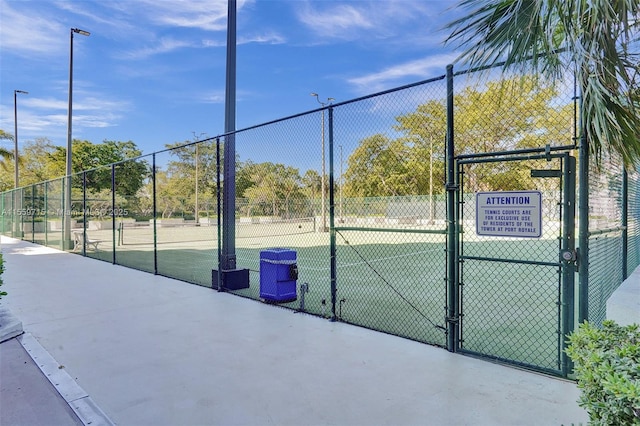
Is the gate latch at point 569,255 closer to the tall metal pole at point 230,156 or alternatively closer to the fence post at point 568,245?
the fence post at point 568,245

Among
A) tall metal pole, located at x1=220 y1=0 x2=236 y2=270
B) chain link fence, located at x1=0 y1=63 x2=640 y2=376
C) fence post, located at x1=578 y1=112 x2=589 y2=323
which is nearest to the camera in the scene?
fence post, located at x1=578 y1=112 x2=589 y2=323

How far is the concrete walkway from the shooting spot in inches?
107

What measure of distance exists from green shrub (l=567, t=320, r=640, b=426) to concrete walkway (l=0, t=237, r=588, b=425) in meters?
1.00

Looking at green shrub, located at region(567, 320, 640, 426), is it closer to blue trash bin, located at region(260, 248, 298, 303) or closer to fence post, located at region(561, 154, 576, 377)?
fence post, located at region(561, 154, 576, 377)

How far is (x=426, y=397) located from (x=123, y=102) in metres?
34.8

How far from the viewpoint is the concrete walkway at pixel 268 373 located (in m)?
2.71

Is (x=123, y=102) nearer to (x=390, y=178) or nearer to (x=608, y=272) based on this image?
(x=390, y=178)

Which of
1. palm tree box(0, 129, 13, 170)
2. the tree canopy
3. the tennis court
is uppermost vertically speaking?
palm tree box(0, 129, 13, 170)

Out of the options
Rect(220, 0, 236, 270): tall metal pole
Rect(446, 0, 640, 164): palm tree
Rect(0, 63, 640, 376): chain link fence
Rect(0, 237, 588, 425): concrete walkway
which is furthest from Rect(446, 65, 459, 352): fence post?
Rect(220, 0, 236, 270): tall metal pole

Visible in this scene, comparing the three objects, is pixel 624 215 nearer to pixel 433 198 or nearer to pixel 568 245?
pixel 433 198

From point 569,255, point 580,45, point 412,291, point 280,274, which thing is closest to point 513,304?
point 412,291

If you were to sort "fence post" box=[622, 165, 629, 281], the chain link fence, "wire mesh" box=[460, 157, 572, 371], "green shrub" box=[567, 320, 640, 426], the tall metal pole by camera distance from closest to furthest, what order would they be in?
"green shrub" box=[567, 320, 640, 426] → "wire mesh" box=[460, 157, 572, 371] → the chain link fence → "fence post" box=[622, 165, 629, 281] → the tall metal pole

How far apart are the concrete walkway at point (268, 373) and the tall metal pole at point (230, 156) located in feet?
4.91

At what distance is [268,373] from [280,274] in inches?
102
